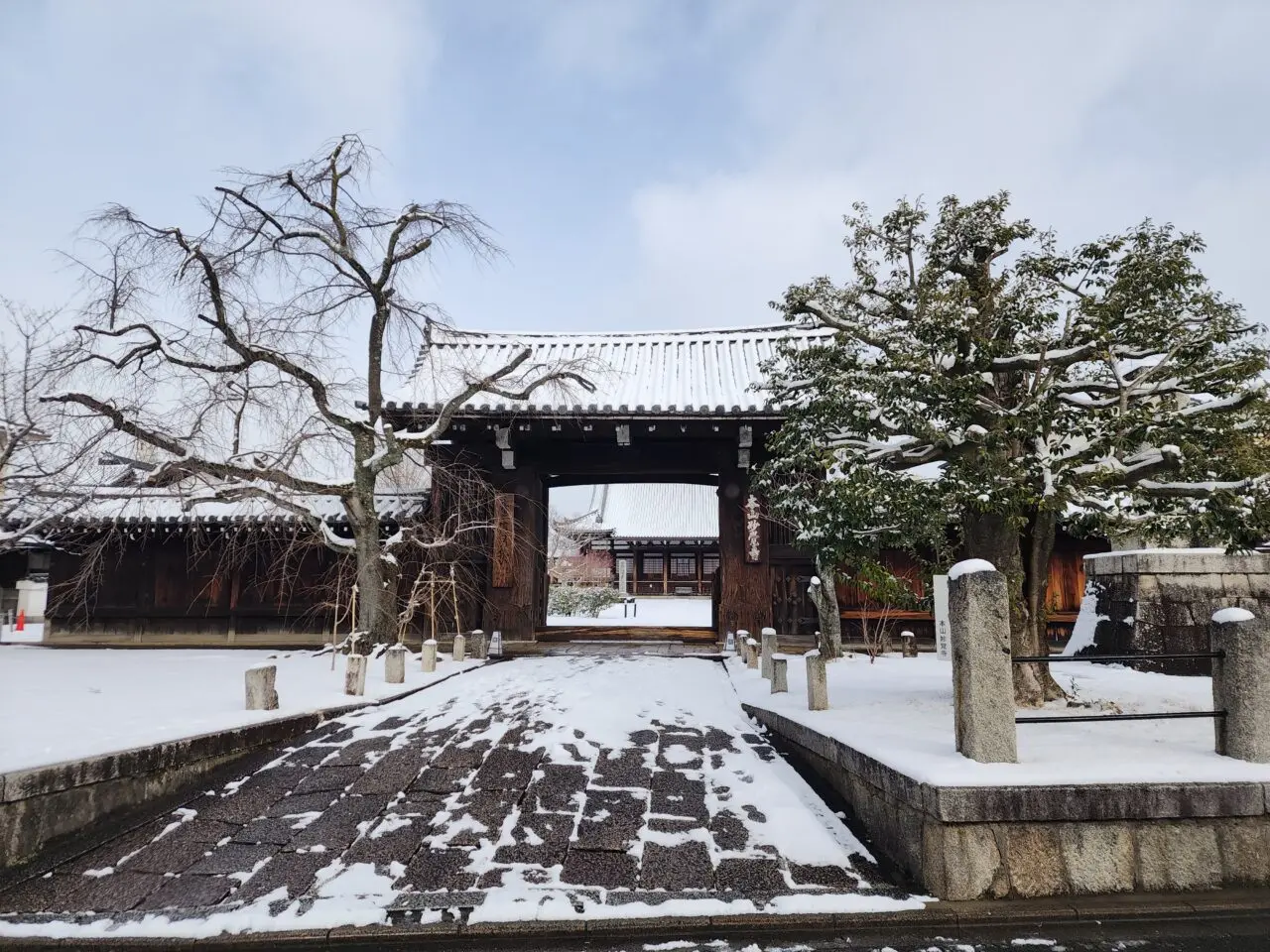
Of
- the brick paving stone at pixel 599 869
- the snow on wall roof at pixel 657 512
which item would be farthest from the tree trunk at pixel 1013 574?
the snow on wall roof at pixel 657 512

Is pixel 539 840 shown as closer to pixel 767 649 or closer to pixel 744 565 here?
pixel 767 649

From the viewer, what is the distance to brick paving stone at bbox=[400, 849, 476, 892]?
3.85 metres

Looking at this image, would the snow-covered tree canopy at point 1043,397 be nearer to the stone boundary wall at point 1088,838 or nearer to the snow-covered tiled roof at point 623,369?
the stone boundary wall at point 1088,838

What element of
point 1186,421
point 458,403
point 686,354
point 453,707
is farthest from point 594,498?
point 1186,421

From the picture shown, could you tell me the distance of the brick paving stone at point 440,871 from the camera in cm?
385

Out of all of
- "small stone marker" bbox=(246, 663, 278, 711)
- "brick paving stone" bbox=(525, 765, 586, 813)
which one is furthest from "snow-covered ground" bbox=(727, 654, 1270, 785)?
"small stone marker" bbox=(246, 663, 278, 711)

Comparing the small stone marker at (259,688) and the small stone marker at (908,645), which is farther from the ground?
the small stone marker at (259,688)

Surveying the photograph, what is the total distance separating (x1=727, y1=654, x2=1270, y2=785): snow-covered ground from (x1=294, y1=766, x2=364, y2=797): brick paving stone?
374cm

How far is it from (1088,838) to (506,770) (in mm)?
3967

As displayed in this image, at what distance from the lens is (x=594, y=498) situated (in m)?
34.1

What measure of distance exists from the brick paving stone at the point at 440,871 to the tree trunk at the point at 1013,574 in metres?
4.75

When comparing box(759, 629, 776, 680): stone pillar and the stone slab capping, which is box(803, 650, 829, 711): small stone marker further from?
box(759, 629, 776, 680): stone pillar

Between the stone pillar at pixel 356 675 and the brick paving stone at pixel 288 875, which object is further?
the stone pillar at pixel 356 675

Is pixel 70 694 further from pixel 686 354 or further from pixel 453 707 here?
pixel 686 354
